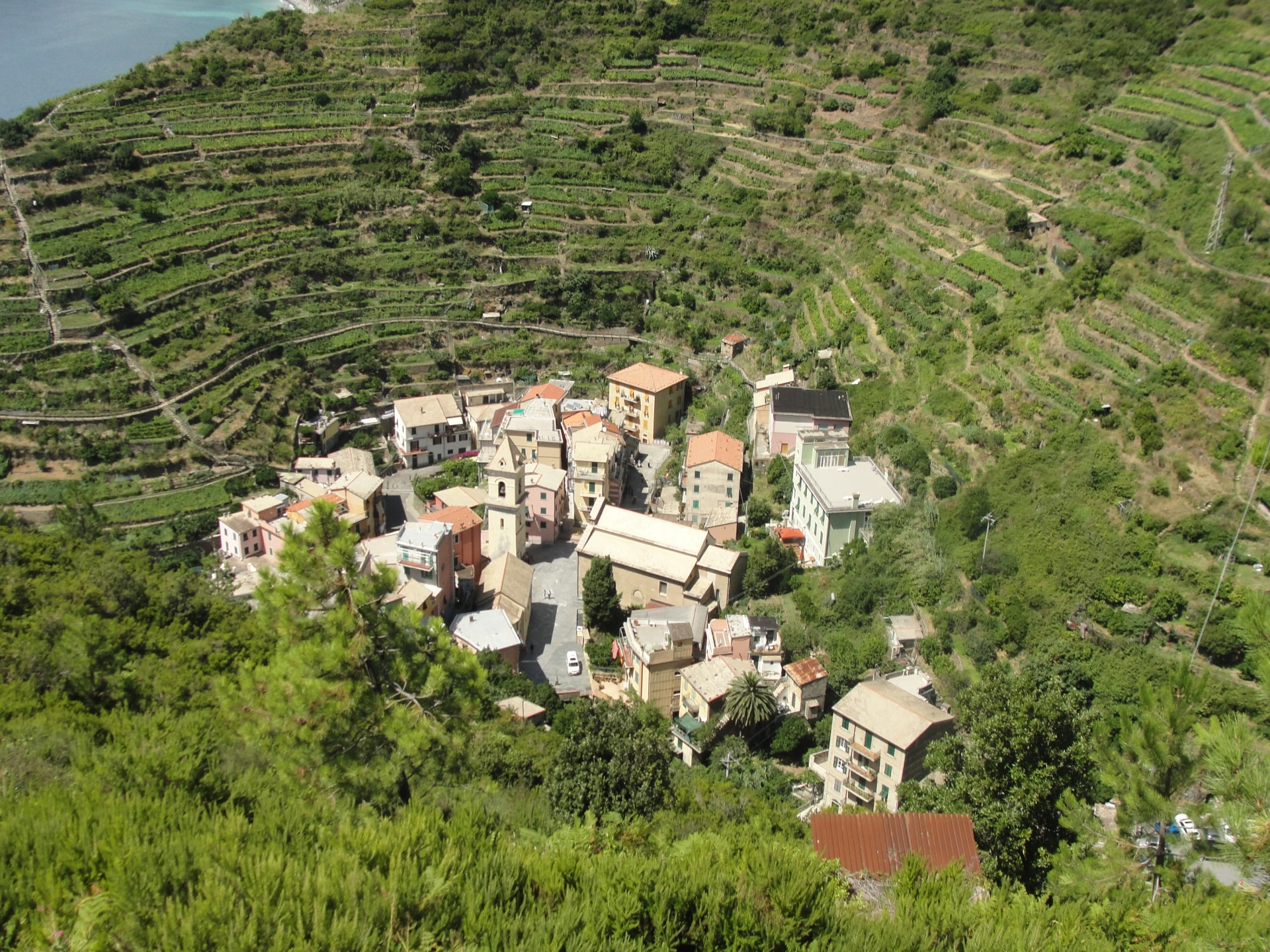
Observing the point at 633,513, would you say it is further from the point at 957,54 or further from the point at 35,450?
the point at 957,54

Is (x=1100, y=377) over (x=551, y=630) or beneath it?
over

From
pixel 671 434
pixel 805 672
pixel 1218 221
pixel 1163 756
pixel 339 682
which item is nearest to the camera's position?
pixel 1163 756

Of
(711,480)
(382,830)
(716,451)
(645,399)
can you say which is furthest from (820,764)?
(645,399)

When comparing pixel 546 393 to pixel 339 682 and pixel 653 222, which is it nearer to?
pixel 653 222

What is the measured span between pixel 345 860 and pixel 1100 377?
20.7 metres

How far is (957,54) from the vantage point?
121 feet

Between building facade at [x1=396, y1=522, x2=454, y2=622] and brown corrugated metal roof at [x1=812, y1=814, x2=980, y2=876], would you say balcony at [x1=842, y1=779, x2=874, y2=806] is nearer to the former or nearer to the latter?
brown corrugated metal roof at [x1=812, y1=814, x2=980, y2=876]

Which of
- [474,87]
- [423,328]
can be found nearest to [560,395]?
[423,328]

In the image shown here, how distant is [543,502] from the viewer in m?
26.6

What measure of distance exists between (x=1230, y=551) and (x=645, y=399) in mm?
19163

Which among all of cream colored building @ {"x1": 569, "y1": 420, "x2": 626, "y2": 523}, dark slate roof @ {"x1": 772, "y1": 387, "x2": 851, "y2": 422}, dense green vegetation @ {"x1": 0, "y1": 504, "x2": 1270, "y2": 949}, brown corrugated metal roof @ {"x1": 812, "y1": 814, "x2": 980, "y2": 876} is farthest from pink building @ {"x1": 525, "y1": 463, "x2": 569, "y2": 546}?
brown corrugated metal roof @ {"x1": 812, "y1": 814, "x2": 980, "y2": 876}

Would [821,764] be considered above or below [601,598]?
below

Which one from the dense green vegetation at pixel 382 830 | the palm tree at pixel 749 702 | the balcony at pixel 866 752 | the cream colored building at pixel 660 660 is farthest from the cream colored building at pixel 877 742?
the dense green vegetation at pixel 382 830

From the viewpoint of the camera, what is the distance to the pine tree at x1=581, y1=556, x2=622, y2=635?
72.7 ft
